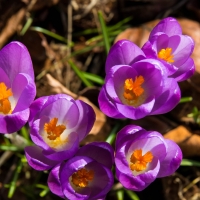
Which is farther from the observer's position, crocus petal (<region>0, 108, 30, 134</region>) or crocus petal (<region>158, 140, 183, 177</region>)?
crocus petal (<region>158, 140, 183, 177</region>)

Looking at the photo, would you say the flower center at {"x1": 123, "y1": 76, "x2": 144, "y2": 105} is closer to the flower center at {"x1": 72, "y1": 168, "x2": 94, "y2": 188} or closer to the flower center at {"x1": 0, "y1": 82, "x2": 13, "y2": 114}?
the flower center at {"x1": 72, "y1": 168, "x2": 94, "y2": 188}

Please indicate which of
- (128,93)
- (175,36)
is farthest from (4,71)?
(175,36)

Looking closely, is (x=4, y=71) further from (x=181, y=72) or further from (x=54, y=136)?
(x=181, y=72)

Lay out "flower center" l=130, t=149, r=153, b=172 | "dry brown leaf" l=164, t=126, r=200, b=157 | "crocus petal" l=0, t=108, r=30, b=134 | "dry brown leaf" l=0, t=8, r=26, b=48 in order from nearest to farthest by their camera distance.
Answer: "crocus petal" l=0, t=108, r=30, b=134, "flower center" l=130, t=149, r=153, b=172, "dry brown leaf" l=164, t=126, r=200, b=157, "dry brown leaf" l=0, t=8, r=26, b=48

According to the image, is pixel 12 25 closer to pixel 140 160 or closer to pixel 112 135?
pixel 112 135

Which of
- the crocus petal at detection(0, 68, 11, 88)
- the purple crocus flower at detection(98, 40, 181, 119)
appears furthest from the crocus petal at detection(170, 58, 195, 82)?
the crocus petal at detection(0, 68, 11, 88)

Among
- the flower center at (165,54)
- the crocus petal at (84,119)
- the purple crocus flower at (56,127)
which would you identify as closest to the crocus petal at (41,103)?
the purple crocus flower at (56,127)
